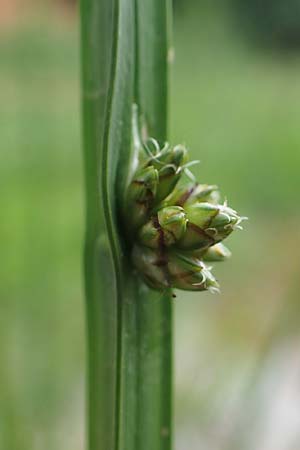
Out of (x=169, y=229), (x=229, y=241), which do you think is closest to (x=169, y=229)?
(x=169, y=229)

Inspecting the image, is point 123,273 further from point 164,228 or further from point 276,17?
point 276,17

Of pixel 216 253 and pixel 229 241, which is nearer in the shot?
pixel 216 253

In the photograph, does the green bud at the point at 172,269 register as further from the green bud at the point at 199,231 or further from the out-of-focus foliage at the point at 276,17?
the out-of-focus foliage at the point at 276,17

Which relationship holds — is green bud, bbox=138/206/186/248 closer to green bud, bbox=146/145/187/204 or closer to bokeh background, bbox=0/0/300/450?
green bud, bbox=146/145/187/204

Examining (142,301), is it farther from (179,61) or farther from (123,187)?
(179,61)

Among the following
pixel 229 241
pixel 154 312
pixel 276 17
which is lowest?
pixel 229 241

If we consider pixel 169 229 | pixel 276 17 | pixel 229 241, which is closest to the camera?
pixel 169 229

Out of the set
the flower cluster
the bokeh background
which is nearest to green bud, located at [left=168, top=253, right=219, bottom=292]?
the flower cluster
